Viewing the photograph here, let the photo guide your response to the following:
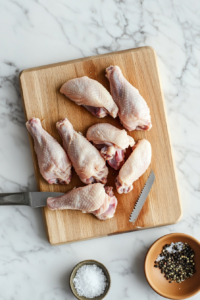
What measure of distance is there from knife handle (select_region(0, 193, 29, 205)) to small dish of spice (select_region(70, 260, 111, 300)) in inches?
26.1

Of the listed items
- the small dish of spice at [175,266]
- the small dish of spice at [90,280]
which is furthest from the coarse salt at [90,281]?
the small dish of spice at [175,266]

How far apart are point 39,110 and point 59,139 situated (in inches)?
10.9

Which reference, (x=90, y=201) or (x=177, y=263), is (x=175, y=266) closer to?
(x=177, y=263)

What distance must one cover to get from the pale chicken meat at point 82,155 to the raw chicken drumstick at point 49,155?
2.6 inches

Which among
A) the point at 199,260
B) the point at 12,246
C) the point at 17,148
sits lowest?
the point at 199,260

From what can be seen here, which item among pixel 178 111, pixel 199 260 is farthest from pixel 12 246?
pixel 178 111

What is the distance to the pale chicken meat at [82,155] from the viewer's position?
215cm

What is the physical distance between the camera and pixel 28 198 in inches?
87.4

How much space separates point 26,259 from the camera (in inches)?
96.0

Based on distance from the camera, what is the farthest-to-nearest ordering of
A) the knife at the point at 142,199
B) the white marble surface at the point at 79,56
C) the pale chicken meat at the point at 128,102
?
1. the white marble surface at the point at 79,56
2. the knife at the point at 142,199
3. the pale chicken meat at the point at 128,102

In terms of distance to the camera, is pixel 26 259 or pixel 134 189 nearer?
pixel 134 189

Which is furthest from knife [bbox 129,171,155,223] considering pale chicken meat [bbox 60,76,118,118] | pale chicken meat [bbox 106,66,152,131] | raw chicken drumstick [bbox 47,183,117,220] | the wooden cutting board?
pale chicken meat [bbox 60,76,118,118]

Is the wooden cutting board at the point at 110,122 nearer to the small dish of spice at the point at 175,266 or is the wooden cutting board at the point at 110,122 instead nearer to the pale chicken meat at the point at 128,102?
the pale chicken meat at the point at 128,102

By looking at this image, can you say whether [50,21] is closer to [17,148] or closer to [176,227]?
[17,148]
